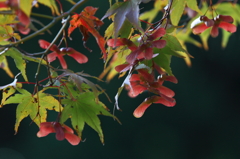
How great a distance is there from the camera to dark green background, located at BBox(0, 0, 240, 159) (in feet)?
11.0

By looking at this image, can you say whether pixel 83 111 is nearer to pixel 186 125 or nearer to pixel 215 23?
pixel 215 23

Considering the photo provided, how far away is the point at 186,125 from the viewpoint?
12.1 ft

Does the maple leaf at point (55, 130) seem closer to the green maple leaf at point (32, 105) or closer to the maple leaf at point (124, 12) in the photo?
the green maple leaf at point (32, 105)

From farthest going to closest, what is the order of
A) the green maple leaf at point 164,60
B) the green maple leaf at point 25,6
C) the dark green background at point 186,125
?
1. the dark green background at point 186,125
2. the green maple leaf at point 164,60
3. the green maple leaf at point 25,6

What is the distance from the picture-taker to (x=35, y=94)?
0.75 metres

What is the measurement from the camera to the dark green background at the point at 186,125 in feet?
11.0

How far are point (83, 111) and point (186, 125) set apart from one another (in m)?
3.02

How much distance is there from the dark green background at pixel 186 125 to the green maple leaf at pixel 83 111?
2.53 meters

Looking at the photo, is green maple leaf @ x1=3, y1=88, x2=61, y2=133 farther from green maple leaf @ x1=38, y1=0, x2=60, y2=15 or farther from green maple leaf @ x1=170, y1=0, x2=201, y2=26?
green maple leaf @ x1=170, y1=0, x2=201, y2=26

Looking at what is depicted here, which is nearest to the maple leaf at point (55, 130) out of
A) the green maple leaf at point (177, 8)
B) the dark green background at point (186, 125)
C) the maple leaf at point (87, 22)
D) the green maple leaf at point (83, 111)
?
the green maple leaf at point (83, 111)

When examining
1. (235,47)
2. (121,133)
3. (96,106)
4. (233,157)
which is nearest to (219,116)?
(233,157)

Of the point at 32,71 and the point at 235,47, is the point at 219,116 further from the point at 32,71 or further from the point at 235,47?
the point at 32,71

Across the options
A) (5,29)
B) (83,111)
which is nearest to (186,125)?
(83,111)

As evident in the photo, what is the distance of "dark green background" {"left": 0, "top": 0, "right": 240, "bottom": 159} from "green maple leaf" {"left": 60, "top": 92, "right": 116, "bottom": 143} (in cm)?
253
